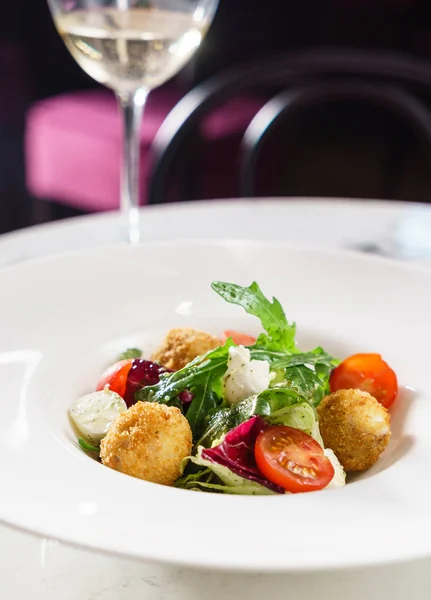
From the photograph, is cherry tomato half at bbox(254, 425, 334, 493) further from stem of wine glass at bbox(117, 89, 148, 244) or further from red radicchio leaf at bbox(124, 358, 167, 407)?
stem of wine glass at bbox(117, 89, 148, 244)

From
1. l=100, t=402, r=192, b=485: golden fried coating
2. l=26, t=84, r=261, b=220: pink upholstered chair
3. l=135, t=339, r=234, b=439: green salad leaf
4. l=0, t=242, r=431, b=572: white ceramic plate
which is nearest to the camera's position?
l=0, t=242, r=431, b=572: white ceramic plate

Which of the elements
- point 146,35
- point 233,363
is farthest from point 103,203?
point 233,363

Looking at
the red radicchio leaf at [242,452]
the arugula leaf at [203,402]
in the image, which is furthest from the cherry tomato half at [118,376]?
the red radicchio leaf at [242,452]

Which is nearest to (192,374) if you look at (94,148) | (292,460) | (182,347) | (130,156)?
(182,347)

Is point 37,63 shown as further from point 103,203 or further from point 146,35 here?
point 146,35

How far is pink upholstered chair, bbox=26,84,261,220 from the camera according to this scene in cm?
424

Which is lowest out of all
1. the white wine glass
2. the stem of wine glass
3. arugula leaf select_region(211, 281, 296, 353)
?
arugula leaf select_region(211, 281, 296, 353)

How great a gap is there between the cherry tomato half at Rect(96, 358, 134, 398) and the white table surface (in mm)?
304

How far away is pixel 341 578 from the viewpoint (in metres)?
0.91

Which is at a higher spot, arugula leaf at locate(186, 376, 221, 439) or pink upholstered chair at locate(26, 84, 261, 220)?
arugula leaf at locate(186, 376, 221, 439)

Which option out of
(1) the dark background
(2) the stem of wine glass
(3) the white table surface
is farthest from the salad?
(1) the dark background

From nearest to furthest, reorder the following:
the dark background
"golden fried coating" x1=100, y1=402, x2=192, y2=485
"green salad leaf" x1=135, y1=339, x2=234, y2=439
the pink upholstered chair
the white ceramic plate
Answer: the white ceramic plate → "golden fried coating" x1=100, y1=402, x2=192, y2=485 → "green salad leaf" x1=135, y1=339, x2=234, y2=439 → the pink upholstered chair → the dark background

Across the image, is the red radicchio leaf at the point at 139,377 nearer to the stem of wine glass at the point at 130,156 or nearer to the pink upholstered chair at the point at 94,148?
the stem of wine glass at the point at 130,156

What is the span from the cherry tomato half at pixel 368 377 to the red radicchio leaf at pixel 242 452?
0.72 ft
